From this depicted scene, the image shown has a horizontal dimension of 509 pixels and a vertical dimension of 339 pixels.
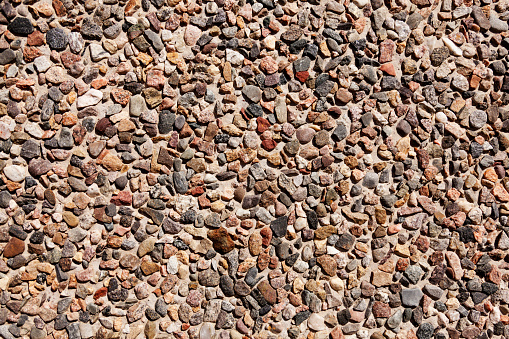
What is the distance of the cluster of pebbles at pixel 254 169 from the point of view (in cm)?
97

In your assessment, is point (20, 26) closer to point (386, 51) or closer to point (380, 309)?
point (386, 51)

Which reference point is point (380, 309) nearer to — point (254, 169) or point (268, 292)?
point (268, 292)

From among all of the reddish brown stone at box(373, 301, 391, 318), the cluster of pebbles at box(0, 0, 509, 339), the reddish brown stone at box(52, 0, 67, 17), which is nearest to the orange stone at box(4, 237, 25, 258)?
the cluster of pebbles at box(0, 0, 509, 339)

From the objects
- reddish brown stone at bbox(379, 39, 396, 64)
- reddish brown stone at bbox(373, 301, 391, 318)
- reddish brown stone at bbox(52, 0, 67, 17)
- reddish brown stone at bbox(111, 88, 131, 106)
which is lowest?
reddish brown stone at bbox(373, 301, 391, 318)

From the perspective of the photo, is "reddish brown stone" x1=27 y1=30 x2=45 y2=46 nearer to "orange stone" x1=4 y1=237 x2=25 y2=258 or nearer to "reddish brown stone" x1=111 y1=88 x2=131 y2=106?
"reddish brown stone" x1=111 y1=88 x2=131 y2=106

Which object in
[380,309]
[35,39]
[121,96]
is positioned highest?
[35,39]

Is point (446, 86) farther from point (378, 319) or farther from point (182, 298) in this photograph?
point (182, 298)

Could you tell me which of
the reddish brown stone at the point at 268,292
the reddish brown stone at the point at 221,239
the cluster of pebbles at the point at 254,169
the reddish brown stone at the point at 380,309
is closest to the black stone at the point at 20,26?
the cluster of pebbles at the point at 254,169

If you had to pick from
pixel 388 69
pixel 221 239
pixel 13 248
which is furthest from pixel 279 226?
pixel 13 248

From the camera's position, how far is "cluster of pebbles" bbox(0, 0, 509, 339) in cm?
97

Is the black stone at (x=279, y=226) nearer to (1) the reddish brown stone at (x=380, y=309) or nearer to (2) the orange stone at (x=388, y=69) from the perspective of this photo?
(1) the reddish brown stone at (x=380, y=309)

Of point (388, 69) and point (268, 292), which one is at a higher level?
point (388, 69)

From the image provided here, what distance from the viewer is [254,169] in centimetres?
101

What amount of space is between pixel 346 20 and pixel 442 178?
476 millimetres
